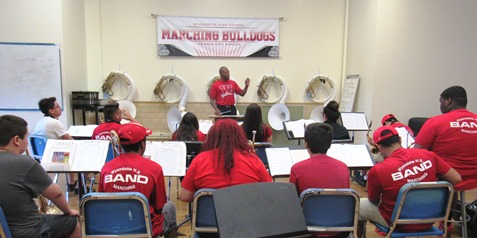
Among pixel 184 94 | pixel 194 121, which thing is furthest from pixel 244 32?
pixel 194 121

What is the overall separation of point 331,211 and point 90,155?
2134mm

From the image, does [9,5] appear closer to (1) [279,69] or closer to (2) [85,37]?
(2) [85,37]

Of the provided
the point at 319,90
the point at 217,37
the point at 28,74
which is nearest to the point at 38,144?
the point at 28,74

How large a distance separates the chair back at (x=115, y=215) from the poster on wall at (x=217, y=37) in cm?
535

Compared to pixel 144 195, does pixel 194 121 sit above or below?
above

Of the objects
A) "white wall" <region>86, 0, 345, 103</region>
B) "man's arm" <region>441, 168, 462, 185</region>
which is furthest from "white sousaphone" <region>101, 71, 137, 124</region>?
"man's arm" <region>441, 168, 462, 185</region>

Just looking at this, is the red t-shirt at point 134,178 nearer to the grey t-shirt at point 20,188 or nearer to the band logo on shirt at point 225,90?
the grey t-shirt at point 20,188

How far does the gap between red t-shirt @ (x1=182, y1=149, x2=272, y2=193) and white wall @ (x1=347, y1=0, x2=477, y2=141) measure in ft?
15.7

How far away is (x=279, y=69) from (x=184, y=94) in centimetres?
216

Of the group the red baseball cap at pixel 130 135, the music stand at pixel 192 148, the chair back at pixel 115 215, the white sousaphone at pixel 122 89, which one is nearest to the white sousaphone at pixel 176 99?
the white sousaphone at pixel 122 89

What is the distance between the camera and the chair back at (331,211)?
6.54ft

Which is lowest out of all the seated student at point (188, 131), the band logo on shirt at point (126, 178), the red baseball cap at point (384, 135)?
the band logo on shirt at point (126, 178)

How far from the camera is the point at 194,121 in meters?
3.62

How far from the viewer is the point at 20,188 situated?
1885mm
